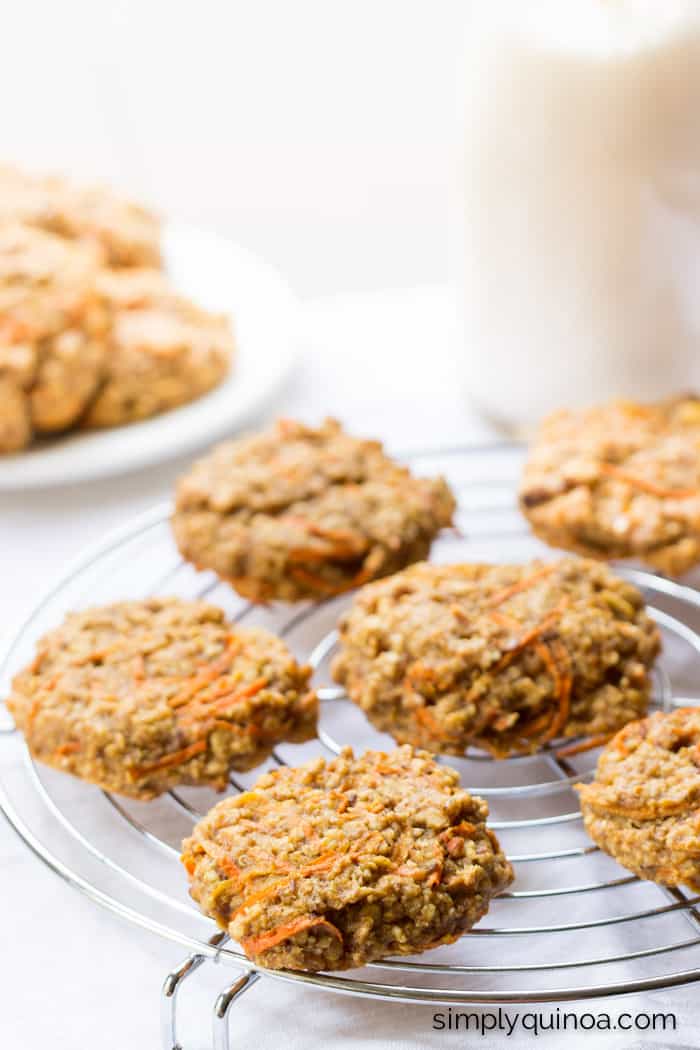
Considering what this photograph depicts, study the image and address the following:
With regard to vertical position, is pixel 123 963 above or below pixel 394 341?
below

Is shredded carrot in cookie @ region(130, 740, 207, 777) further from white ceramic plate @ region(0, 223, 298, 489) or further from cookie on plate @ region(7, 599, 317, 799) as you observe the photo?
white ceramic plate @ region(0, 223, 298, 489)

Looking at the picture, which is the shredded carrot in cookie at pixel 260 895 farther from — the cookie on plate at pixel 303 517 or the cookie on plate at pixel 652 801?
the cookie on plate at pixel 303 517

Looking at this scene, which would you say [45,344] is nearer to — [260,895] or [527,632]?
[527,632]

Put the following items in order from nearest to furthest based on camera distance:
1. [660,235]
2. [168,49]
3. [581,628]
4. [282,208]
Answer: [581,628] < [660,235] < [168,49] < [282,208]

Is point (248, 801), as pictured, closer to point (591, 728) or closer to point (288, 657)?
point (288, 657)

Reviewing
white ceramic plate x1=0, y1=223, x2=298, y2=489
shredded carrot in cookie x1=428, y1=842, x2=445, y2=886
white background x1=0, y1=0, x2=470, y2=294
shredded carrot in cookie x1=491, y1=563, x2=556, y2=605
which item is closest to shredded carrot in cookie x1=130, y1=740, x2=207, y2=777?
shredded carrot in cookie x1=428, y1=842, x2=445, y2=886

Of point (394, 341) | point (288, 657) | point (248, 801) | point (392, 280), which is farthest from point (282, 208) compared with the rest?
point (248, 801)
